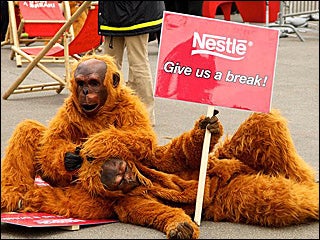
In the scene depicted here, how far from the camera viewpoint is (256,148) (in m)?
5.02

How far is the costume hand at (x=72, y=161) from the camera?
16.1 ft

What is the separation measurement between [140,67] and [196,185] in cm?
308

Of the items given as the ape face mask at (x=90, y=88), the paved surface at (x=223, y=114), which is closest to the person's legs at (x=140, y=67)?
the paved surface at (x=223, y=114)

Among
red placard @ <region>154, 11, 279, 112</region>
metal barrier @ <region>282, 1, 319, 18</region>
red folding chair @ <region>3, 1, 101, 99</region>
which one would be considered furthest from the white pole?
metal barrier @ <region>282, 1, 319, 18</region>

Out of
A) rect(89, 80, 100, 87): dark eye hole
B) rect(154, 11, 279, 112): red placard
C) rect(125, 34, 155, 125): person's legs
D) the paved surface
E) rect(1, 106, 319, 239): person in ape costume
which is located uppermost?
rect(154, 11, 279, 112): red placard

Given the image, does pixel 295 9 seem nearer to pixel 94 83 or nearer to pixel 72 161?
pixel 94 83

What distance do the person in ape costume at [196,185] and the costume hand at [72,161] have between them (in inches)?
2.1

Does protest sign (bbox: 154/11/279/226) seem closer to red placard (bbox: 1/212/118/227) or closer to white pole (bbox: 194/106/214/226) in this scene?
white pole (bbox: 194/106/214/226)

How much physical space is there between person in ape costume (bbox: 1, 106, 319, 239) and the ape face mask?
27 centimetres

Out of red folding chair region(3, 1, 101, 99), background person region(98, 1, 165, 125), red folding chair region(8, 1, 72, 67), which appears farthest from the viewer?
red folding chair region(8, 1, 72, 67)

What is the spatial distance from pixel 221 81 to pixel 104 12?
3.20 m

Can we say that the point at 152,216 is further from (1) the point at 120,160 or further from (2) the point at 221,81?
(2) the point at 221,81

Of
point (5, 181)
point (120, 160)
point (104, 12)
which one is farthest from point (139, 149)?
point (104, 12)

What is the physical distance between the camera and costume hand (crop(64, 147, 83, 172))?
4914 mm
